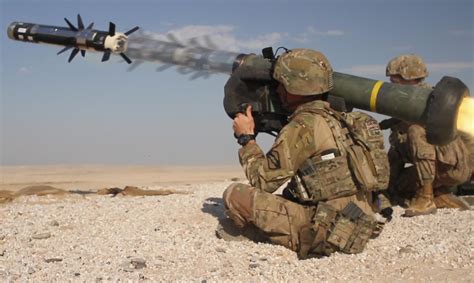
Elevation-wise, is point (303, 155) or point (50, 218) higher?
point (303, 155)

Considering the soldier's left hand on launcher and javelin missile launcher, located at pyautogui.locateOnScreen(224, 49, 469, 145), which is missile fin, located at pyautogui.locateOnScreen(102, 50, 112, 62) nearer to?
javelin missile launcher, located at pyautogui.locateOnScreen(224, 49, 469, 145)

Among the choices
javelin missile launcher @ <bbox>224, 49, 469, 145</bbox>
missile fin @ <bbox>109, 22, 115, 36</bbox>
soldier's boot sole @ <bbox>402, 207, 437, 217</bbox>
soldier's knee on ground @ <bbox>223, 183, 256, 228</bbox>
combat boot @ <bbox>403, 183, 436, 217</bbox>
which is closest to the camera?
soldier's knee on ground @ <bbox>223, 183, 256, 228</bbox>

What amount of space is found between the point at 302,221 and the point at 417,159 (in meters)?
2.67

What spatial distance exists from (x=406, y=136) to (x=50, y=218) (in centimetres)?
417

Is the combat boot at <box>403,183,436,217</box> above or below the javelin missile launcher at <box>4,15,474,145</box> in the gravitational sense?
below

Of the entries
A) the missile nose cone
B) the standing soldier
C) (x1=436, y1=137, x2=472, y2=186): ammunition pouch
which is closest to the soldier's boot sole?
the standing soldier

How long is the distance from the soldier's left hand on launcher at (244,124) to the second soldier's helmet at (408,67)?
113 inches

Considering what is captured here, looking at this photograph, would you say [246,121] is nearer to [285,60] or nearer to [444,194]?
[285,60]

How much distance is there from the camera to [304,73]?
17.1 ft

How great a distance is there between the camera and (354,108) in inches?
229

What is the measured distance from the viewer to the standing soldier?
24.2 ft

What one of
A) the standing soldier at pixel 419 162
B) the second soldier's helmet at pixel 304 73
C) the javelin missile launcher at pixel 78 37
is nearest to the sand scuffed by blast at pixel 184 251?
the standing soldier at pixel 419 162

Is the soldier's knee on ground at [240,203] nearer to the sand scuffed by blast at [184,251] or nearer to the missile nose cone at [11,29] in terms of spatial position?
the sand scuffed by blast at [184,251]

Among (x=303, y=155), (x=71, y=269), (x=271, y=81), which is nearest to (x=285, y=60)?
(x=271, y=81)
